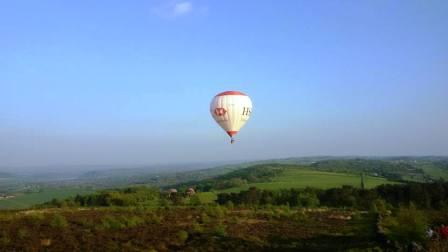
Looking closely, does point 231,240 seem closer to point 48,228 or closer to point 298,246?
point 298,246

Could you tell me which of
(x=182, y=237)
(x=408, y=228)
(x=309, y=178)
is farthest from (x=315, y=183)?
(x=408, y=228)

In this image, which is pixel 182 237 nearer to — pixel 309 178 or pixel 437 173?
pixel 309 178

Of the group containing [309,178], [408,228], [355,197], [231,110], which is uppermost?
[231,110]

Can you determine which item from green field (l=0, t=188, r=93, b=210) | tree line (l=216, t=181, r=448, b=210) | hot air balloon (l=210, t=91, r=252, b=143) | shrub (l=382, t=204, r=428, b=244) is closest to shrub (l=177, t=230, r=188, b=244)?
shrub (l=382, t=204, r=428, b=244)

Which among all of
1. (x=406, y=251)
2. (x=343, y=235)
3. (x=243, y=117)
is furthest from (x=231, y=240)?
(x=243, y=117)

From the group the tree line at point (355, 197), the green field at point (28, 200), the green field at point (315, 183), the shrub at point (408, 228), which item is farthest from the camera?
the green field at point (315, 183)

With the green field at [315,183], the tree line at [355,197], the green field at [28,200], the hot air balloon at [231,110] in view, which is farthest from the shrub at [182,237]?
the green field at [315,183]

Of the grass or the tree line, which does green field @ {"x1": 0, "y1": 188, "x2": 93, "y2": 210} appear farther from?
the grass

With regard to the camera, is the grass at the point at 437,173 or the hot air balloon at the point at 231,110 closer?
the hot air balloon at the point at 231,110

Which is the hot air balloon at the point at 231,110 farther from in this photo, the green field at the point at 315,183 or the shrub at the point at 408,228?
the green field at the point at 315,183
